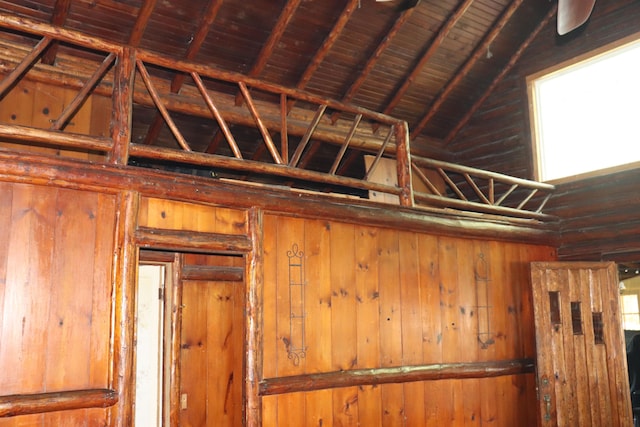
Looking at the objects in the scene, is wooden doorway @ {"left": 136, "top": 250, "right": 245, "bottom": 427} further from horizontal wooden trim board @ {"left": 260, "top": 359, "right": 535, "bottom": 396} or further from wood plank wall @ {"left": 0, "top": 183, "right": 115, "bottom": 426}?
wood plank wall @ {"left": 0, "top": 183, "right": 115, "bottom": 426}

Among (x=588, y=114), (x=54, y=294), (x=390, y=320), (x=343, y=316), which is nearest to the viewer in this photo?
(x=54, y=294)

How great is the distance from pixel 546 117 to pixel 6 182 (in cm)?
706

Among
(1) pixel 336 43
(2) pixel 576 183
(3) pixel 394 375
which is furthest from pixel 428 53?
(3) pixel 394 375

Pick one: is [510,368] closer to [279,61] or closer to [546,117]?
[546,117]

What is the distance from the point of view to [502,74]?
8672 millimetres

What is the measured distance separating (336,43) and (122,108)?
3534 millimetres

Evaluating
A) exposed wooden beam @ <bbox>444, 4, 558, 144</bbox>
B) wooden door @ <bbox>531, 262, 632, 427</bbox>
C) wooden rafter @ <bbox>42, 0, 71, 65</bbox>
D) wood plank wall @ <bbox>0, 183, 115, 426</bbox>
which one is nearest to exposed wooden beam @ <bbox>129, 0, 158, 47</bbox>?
wooden rafter @ <bbox>42, 0, 71, 65</bbox>

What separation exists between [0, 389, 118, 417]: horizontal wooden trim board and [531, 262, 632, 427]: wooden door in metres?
4.65

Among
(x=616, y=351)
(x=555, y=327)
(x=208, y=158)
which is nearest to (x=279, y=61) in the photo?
(x=208, y=158)

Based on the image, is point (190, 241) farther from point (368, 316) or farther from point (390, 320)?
point (390, 320)

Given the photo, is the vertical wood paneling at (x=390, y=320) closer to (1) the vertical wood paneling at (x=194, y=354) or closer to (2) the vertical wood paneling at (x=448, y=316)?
(2) the vertical wood paneling at (x=448, y=316)

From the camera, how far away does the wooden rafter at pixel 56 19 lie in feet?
18.2

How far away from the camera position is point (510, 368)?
21.3 feet

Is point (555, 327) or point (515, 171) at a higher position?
point (515, 171)
